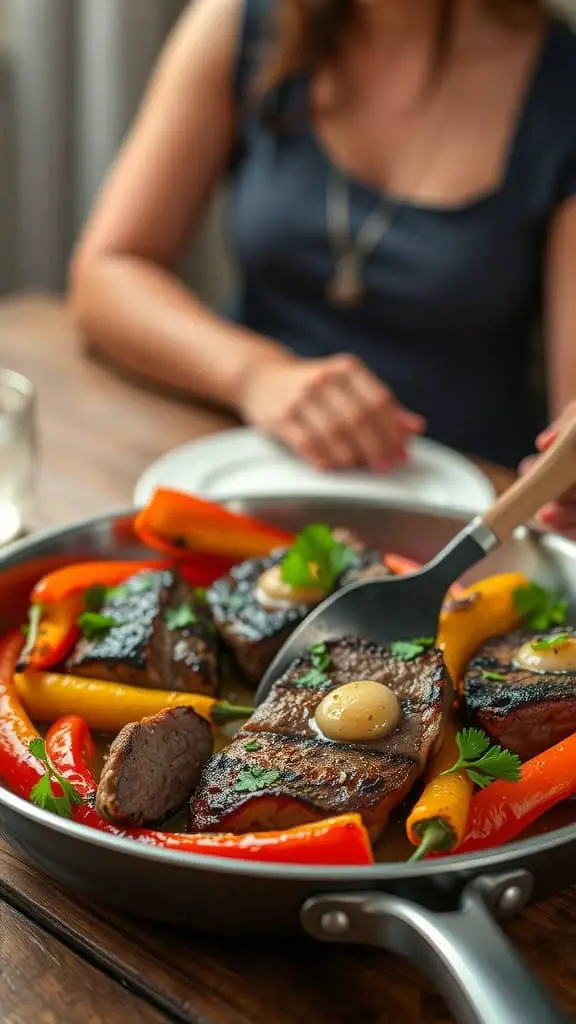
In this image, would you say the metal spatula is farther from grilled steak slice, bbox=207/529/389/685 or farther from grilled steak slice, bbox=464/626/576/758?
grilled steak slice, bbox=464/626/576/758

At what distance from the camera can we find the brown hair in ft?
7.06

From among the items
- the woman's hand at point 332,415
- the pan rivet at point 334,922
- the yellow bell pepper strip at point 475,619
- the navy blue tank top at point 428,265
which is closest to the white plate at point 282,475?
the woman's hand at point 332,415

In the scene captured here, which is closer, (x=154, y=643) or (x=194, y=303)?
(x=154, y=643)

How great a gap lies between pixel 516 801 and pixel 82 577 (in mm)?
502

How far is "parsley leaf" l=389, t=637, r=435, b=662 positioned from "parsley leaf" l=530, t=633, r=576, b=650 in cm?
9

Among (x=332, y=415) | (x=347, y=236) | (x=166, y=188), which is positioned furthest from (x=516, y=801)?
(x=166, y=188)

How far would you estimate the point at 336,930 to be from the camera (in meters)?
0.72

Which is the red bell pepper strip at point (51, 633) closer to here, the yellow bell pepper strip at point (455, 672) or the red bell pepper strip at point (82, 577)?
the red bell pepper strip at point (82, 577)

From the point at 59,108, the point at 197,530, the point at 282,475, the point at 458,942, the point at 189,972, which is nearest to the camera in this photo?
the point at 458,942

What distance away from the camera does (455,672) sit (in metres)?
1.05

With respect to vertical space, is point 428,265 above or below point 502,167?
below

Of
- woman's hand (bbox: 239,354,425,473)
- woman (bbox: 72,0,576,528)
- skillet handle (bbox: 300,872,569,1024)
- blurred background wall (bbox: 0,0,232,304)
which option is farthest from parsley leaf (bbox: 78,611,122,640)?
blurred background wall (bbox: 0,0,232,304)

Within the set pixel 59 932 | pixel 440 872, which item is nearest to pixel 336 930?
pixel 440 872

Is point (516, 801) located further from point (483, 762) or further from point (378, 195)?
point (378, 195)
